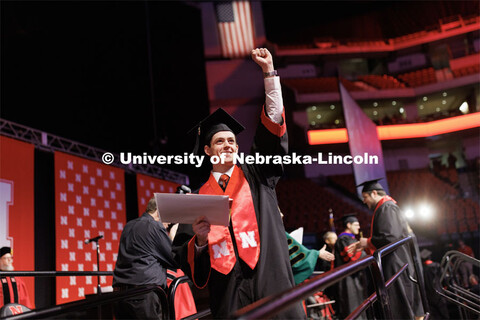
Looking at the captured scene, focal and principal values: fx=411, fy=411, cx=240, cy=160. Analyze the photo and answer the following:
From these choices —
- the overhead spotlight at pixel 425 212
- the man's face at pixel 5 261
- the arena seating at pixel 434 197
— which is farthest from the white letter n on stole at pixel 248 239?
the overhead spotlight at pixel 425 212

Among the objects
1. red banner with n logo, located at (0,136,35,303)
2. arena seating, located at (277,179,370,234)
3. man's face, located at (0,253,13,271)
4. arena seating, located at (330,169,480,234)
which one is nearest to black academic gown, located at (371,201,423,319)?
man's face, located at (0,253,13,271)

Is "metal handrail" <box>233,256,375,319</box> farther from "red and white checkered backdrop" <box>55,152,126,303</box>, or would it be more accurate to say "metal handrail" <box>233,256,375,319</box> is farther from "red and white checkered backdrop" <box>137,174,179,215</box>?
"red and white checkered backdrop" <box>137,174,179,215</box>

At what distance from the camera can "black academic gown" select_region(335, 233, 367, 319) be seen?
18.6ft

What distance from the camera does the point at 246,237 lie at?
1826 mm

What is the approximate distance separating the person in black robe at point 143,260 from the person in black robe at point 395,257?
2.12 metres

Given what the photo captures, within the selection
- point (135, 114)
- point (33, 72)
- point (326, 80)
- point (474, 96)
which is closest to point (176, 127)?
point (135, 114)

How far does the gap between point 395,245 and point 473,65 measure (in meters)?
19.9

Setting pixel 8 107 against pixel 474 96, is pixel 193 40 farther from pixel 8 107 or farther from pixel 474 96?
pixel 474 96

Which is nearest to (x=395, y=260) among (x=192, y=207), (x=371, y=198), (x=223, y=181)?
(x=371, y=198)

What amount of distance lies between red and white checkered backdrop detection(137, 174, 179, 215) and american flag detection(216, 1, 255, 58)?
815 cm

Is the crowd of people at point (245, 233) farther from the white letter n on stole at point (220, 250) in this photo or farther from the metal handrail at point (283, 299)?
the metal handrail at point (283, 299)

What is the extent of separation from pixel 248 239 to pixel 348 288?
4400mm

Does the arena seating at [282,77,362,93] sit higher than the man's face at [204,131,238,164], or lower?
higher

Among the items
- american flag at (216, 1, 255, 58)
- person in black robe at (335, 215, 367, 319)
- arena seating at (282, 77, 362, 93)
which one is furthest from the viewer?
arena seating at (282, 77, 362, 93)
